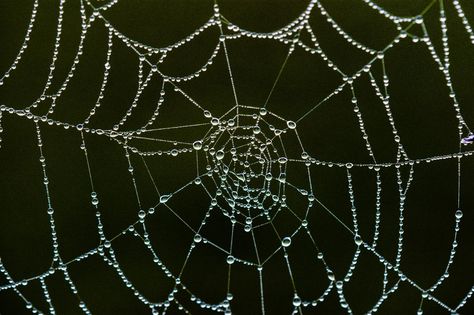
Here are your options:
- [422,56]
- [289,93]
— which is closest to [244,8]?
[289,93]

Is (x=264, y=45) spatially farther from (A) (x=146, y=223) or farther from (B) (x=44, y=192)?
(B) (x=44, y=192)

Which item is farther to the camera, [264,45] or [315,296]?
[264,45]

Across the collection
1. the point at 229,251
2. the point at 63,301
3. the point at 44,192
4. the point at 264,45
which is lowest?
the point at 63,301

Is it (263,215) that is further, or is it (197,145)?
(263,215)

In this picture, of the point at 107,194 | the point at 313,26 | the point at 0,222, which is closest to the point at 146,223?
the point at 107,194

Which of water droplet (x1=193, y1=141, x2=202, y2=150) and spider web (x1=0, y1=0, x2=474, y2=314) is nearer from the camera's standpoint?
water droplet (x1=193, y1=141, x2=202, y2=150)

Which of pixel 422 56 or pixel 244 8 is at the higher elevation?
pixel 244 8

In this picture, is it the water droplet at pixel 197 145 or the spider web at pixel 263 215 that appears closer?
the water droplet at pixel 197 145

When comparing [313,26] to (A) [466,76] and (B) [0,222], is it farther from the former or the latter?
(B) [0,222]

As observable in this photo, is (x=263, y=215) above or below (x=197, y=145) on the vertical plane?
below
